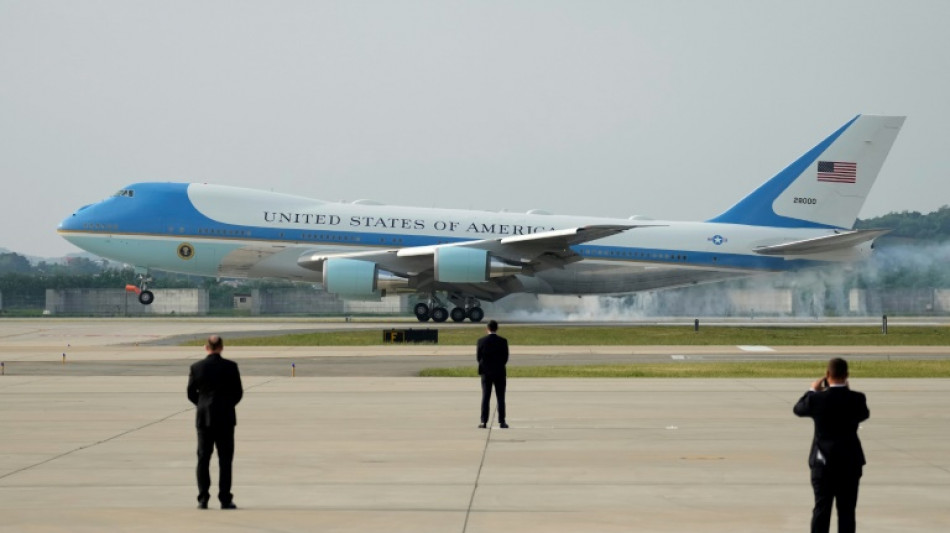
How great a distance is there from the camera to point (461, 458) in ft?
46.7

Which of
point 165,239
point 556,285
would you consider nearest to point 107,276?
point 165,239

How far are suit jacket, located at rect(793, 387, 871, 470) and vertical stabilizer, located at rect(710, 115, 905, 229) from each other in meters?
46.0

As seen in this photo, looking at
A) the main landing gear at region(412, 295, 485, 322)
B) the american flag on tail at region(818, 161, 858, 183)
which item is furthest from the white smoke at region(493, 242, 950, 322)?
the main landing gear at region(412, 295, 485, 322)

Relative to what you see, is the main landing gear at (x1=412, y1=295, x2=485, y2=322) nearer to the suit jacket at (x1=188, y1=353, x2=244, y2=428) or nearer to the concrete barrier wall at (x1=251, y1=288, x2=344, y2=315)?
the concrete barrier wall at (x1=251, y1=288, x2=344, y2=315)

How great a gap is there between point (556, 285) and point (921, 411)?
3561 centimetres

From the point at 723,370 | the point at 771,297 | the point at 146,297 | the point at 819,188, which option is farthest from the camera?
the point at 771,297

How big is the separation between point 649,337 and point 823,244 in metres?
12.7

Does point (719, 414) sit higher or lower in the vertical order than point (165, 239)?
lower

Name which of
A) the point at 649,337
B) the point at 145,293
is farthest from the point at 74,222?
the point at 649,337

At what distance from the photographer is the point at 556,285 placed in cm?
5425

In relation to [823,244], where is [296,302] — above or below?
below

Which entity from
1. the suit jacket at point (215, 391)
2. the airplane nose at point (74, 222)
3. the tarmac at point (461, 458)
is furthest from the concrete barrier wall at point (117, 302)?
the suit jacket at point (215, 391)

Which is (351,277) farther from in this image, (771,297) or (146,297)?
(771,297)

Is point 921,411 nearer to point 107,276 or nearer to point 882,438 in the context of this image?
point 882,438
